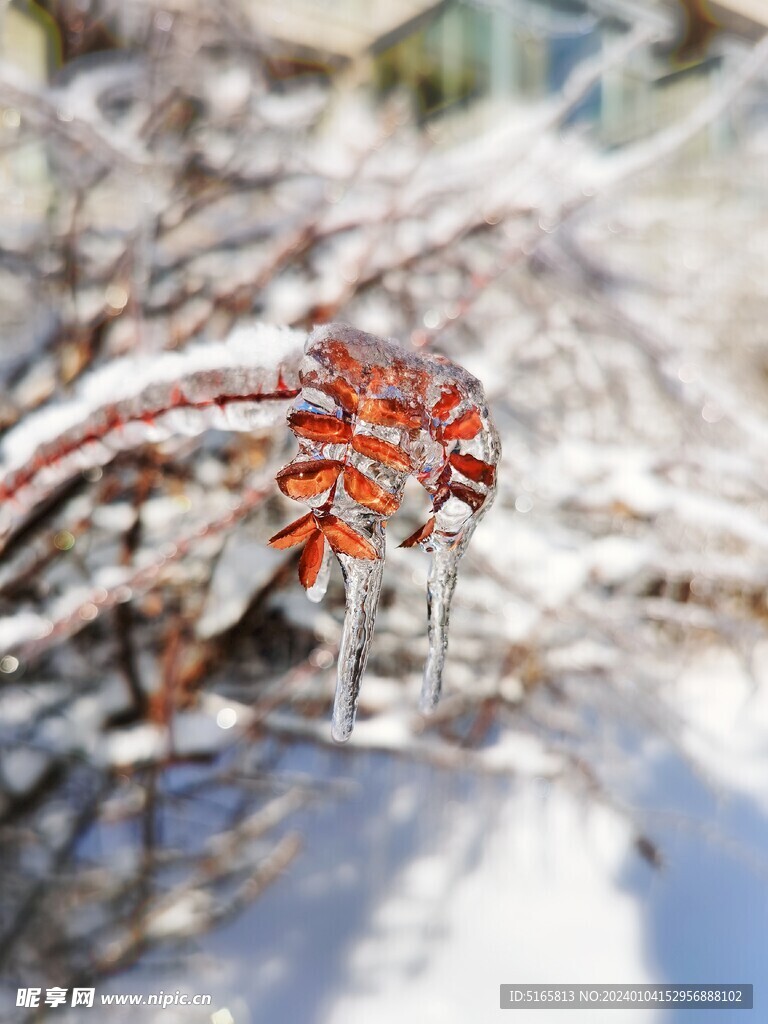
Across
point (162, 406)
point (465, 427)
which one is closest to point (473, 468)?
point (465, 427)

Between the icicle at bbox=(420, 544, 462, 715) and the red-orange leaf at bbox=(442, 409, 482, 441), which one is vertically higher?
the red-orange leaf at bbox=(442, 409, 482, 441)

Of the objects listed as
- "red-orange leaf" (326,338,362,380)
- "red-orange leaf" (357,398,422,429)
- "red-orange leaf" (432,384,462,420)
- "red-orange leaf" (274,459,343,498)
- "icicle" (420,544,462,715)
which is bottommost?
"icicle" (420,544,462,715)

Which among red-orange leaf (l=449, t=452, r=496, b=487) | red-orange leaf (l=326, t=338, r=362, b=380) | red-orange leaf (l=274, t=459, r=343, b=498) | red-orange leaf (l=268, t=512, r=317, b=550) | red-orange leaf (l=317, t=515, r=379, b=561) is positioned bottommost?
red-orange leaf (l=268, t=512, r=317, b=550)

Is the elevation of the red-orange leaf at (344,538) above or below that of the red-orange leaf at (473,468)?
below

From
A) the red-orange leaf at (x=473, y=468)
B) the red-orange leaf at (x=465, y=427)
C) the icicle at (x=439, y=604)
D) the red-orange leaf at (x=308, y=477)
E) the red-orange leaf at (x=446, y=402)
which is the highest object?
the red-orange leaf at (x=446, y=402)

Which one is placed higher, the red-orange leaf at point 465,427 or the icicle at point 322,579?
the red-orange leaf at point 465,427

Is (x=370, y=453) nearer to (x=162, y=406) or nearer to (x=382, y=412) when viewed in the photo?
(x=382, y=412)
